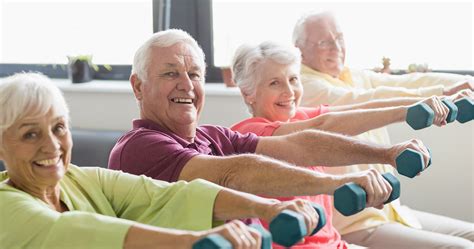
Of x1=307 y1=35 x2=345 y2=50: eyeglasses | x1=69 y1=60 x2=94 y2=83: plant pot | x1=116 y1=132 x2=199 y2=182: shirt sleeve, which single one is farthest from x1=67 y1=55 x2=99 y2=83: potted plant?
x1=116 y1=132 x2=199 y2=182: shirt sleeve

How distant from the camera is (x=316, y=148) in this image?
7.41 feet

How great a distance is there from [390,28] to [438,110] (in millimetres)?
1770

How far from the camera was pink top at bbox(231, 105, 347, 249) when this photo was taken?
2287mm

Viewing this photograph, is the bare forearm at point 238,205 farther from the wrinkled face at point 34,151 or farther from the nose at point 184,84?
the nose at point 184,84

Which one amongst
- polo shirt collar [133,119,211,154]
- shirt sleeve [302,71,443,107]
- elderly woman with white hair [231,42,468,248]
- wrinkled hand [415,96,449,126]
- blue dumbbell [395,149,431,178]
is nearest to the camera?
blue dumbbell [395,149,431,178]

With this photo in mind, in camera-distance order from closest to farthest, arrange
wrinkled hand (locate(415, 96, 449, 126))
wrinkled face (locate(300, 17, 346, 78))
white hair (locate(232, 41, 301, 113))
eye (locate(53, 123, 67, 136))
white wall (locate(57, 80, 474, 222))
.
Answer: eye (locate(53, 123, 67, 136)) → wrinkled hand (locate(415, 96, 449, 126)) → white hair (locate(232, 41, 301, 113)) → wrinkled face (locate(300, 17, 346, 78)) → white wall (locate(57, 80, 474, 222))

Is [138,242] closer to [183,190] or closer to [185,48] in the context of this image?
[183,190]

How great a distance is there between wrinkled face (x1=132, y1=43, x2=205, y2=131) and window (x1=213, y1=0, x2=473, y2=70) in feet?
5.74

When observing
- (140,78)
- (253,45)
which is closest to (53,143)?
(140,78)

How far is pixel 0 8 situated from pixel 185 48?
291 centimetres

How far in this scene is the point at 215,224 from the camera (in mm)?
1536

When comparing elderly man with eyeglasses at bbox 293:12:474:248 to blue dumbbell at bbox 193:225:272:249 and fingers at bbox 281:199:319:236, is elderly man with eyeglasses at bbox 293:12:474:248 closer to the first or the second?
fingers at bbox 281:199:319:236

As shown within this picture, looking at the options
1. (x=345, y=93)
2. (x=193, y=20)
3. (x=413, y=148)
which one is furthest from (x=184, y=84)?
(x=193, y=20)

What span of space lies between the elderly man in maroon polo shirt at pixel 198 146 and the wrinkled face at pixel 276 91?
0.93 ft
